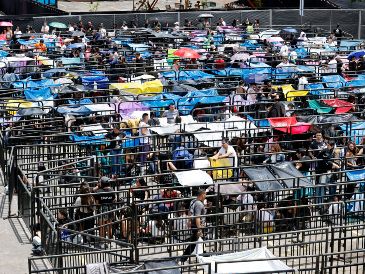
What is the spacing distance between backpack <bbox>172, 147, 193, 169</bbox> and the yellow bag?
586mm

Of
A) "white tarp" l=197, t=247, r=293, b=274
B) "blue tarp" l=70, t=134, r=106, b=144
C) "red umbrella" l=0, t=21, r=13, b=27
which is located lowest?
"white tarp" l=197, t=247, r=293, b=274

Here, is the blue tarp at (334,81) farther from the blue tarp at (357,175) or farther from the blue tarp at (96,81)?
the blue tarp at (357,175)

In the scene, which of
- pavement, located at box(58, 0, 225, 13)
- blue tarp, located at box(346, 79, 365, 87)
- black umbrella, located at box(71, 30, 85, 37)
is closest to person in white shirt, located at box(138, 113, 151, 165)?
blue tarp, located at box(346, 79, 365, 87)

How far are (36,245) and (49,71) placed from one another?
14.8 metres

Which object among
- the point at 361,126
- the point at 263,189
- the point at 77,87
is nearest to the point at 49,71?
the point at 77,87

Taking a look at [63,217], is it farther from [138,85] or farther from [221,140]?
[138,85]

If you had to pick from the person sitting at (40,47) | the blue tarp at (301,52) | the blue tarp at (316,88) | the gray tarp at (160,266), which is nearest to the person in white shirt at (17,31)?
the person sitting at (40,47)

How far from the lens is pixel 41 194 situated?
22.8 m

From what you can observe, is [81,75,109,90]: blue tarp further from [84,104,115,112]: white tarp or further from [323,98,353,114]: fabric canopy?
[323,98,353,114]: fabric canopy

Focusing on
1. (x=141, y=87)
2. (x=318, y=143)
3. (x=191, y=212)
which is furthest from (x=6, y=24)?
(x=191, y=212)

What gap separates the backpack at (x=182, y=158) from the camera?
22375mm

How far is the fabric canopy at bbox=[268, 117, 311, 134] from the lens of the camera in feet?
82.6

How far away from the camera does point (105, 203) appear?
65.8 ft

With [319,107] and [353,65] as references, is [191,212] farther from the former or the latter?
[353,65]
